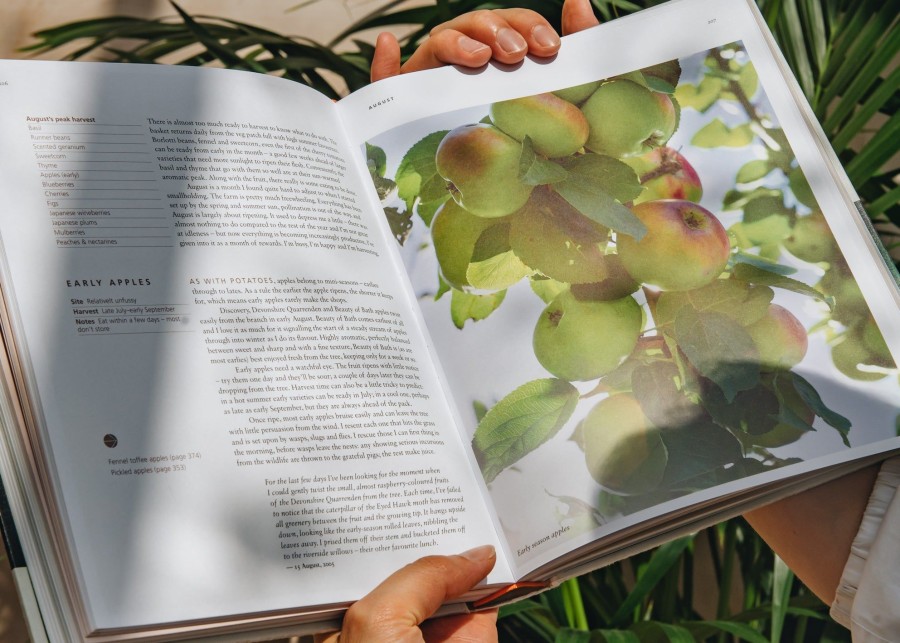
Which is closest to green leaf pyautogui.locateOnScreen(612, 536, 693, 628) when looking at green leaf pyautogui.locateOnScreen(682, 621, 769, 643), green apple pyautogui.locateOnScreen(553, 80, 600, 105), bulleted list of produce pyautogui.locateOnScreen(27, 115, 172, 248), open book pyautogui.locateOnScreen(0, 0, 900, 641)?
green leaf pyautogui.locateOnScreen(682, 621, 769, 643)

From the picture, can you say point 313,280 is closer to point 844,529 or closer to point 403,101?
point 403,101

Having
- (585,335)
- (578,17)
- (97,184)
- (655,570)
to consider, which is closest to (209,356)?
(97,184)

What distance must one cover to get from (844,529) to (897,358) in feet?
0.42

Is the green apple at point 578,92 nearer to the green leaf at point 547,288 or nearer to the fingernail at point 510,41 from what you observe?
the fingernail at point 510,41

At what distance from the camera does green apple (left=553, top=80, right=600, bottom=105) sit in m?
0.69

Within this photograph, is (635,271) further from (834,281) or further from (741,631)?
(741,631)

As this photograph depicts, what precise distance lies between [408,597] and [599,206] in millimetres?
329

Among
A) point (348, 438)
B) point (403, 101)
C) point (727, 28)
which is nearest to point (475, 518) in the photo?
point (348, 438)

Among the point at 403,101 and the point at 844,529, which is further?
the point at 403,101

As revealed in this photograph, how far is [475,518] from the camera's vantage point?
573mm

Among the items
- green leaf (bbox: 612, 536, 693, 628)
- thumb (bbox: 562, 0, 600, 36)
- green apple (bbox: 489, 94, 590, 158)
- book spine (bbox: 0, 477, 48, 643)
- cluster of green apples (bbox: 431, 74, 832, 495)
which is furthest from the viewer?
green leaf (bbox: 612, 536, 693, 628)

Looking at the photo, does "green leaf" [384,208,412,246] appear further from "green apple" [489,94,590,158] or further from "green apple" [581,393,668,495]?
"green apple" [581,393,668,495]

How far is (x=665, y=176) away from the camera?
0.66 m

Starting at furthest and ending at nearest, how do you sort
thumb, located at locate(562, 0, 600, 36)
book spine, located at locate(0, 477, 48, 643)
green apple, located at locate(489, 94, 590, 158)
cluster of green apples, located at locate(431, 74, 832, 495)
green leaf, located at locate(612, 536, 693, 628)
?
green leaf, located at locate(612, 536, 693, 628)
thumb, located at locate(562, 0, 600, 36)
green apple, located at locate(489, 94, 590, 158)
cluster of green apples, located at locate(431, 74, 832, 495)
book spine, located at locate(0, 477, 48, 643)
